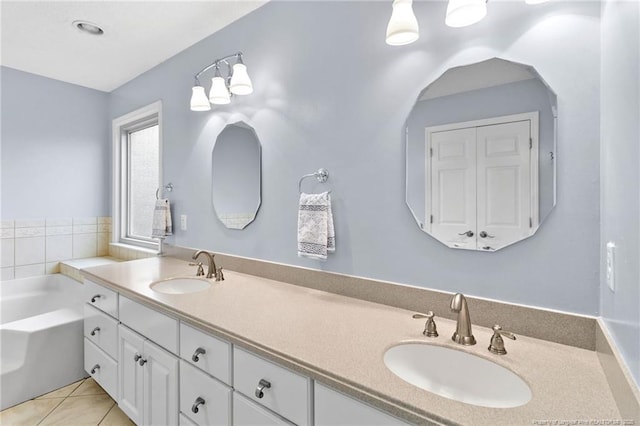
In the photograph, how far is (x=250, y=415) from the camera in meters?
1.03

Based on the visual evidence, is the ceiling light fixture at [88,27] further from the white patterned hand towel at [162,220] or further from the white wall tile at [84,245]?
the white wall tile at [84,245]

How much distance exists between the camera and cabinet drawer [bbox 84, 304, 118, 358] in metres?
1.79

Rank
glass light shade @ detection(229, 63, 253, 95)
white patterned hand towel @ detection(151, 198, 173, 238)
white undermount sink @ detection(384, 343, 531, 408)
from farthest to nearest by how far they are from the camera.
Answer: white patterned hand towel @ detection(151, 198, 173, 238), glass light shade @ detection(229, 63, 253, 95), white undermount sink @ detection(384, 343, 531, 408)

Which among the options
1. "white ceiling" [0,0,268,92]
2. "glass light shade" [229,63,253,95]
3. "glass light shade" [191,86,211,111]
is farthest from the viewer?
"glass light shade" [191,86,211,111]

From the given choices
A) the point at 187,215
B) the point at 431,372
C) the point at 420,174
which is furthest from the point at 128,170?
the point at 431,372

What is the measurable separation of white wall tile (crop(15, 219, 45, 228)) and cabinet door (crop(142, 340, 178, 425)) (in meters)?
2.25

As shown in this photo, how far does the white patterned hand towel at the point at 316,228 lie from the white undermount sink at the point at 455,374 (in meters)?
0.57

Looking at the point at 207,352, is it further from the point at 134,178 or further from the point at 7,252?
the point at 7,252

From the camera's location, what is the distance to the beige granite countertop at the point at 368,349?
2.20 ft

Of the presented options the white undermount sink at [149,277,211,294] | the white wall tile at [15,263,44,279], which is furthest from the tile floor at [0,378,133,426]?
the white wall tile at [15,263,44,279]

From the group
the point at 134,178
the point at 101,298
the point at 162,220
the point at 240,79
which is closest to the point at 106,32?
the point at 240,79

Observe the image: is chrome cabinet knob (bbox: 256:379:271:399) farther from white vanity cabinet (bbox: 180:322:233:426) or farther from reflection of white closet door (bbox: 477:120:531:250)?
reflection of white closet door (bbox: 477:120:531:250)

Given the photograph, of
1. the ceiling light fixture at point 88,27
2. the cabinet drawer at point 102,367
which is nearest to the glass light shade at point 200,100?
the ceiling light fixture at point 88,27

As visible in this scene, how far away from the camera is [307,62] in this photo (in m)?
Answer: 1.62
